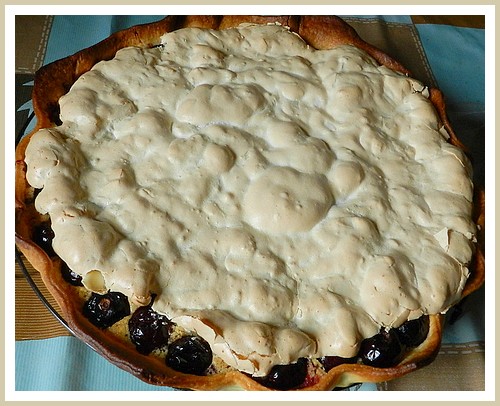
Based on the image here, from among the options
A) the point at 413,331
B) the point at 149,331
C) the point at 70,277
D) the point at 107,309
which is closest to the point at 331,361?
the point at 413,331

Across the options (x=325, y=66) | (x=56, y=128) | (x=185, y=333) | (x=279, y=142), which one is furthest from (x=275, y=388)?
(x=325, y=66)

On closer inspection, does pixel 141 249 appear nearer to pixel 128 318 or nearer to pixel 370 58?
pixel 128 318

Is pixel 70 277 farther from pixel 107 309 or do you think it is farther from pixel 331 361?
pixel 331 361

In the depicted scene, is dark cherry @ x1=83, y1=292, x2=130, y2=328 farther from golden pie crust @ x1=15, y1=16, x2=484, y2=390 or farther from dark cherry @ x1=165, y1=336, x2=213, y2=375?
dark cherry @ x1=165, y1=336, x2=213, y2=375

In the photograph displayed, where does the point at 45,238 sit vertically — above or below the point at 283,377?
above

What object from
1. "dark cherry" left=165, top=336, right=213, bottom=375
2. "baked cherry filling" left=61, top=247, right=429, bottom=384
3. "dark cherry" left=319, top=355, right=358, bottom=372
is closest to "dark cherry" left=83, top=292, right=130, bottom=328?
"baked cherry filling" left=61, top=247, right=429, bottom=384

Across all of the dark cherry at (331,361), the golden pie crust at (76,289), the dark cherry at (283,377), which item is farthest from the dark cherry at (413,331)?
the dark cherry at (283,377)
